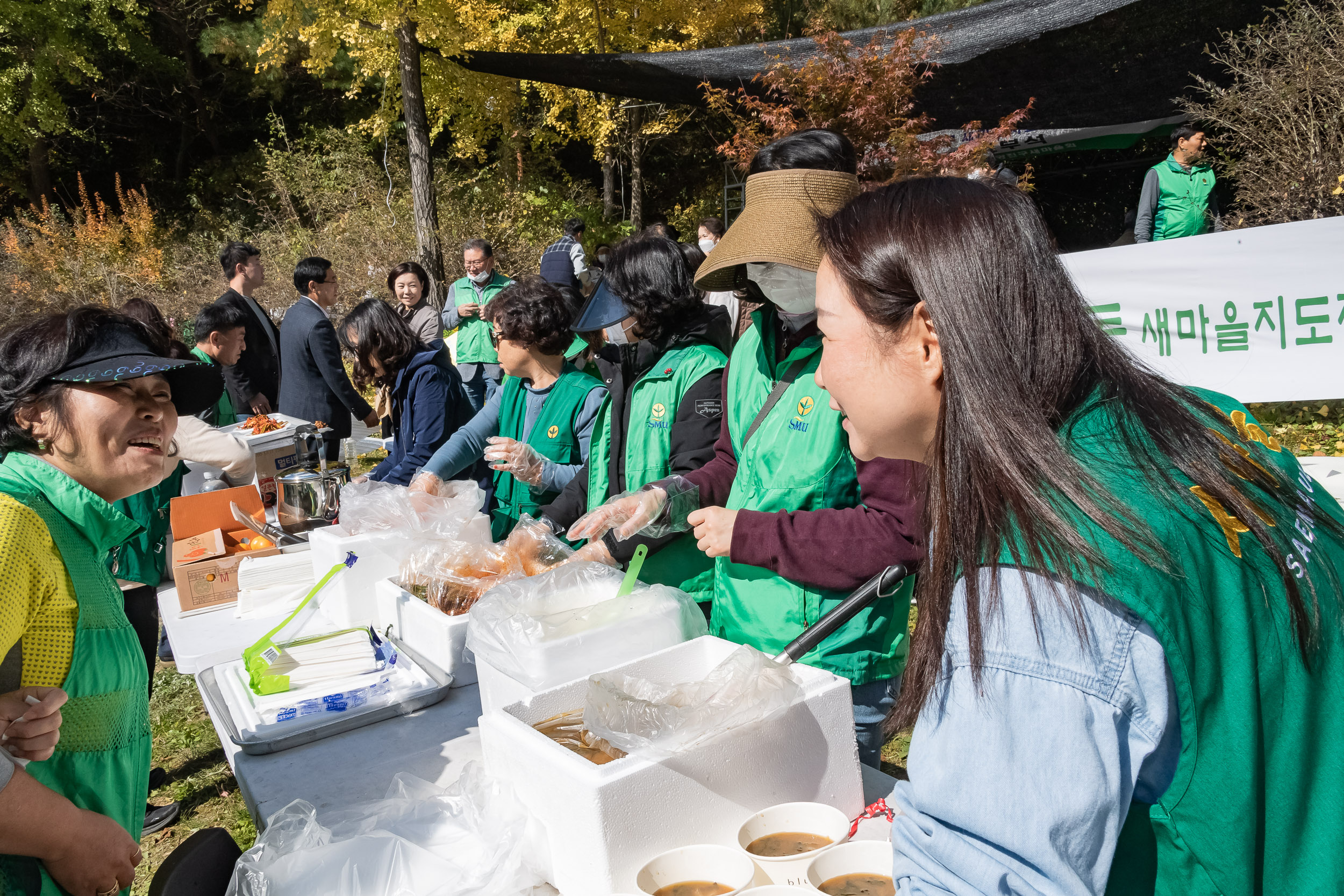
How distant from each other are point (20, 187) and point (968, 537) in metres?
22.9

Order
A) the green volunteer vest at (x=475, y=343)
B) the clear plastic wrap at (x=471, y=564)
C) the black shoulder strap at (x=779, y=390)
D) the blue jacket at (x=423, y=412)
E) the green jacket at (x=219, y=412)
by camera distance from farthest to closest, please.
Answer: the green volunteer vest at (x=475, y=343)
the green jacket at (x=219, y=412)
the blue jacket at (x=423, y=412)
the clear plastic wrap at (x=471, y=564)
the black shoulder strap at (x=779, y=390)

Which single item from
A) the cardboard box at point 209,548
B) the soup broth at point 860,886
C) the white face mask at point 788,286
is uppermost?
the white face mask at point 788,286

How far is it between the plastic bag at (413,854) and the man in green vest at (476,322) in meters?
4.68

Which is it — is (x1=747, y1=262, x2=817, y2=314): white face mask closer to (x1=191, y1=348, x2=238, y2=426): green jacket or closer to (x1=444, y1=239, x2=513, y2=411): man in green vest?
(x1=191, y1=348, x2=238, y2=426): green jacket

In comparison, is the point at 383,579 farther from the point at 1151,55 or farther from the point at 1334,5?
the point at 1151,55

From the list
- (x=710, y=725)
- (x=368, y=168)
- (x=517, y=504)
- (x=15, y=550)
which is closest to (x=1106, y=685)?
(x=710, y=725)

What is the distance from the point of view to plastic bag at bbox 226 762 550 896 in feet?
4.27

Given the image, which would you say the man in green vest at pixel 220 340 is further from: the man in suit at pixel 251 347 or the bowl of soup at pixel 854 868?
the bowl of soup at pixel 854 868

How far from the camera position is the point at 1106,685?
2.29 ft

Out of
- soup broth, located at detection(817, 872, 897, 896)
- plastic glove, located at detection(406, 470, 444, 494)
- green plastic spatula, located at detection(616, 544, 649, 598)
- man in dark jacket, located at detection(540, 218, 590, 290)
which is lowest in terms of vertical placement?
soup broth, located at detection(817, 872, 897, 896)

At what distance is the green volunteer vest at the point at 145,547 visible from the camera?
3.46 meters

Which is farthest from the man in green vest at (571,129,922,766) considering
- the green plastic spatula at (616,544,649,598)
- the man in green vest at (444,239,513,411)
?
the man in green vest at (444,239,513,411)

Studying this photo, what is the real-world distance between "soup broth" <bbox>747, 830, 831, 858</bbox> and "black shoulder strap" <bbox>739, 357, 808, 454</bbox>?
837 mm

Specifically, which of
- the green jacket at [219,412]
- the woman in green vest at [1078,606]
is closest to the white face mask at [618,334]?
the woman in green vest at [1078,606]
